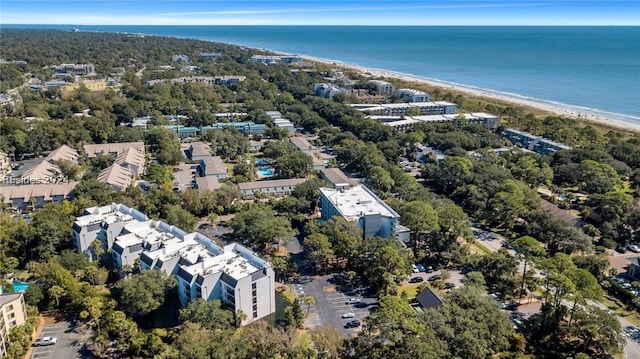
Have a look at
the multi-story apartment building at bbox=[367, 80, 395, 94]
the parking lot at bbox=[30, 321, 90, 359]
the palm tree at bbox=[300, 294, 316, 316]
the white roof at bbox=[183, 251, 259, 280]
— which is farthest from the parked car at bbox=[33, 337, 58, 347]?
the multi-story apartment building at bbox=[367, 80, 395, 94]

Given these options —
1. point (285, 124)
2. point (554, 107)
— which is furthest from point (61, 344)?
point (554, 107)

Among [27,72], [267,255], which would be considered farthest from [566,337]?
[27,72]

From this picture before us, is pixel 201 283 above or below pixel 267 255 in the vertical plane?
above

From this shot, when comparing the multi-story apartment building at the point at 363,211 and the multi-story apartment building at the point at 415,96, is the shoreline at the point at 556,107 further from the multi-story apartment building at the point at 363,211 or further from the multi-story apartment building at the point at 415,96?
the multi-story apartment building at the point at 363,211

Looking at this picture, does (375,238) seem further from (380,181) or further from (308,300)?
(380,181)

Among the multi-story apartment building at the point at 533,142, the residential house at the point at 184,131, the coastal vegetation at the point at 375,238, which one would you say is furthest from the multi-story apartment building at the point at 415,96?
the residential house at the point at 184,131

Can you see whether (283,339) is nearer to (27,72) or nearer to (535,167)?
(535,167)

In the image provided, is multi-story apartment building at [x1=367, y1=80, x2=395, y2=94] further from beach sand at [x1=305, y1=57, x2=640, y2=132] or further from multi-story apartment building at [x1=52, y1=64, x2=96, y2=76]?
multi-story apartment building at [x1=52, y1=64, x2=96, y2=76]
